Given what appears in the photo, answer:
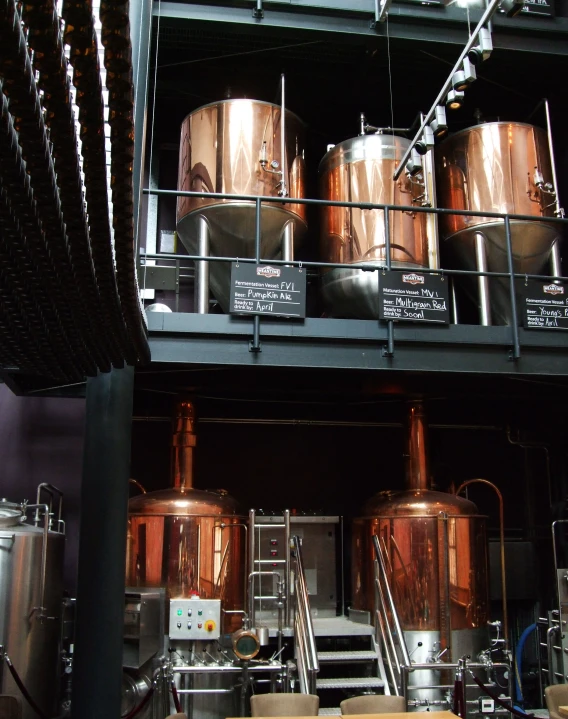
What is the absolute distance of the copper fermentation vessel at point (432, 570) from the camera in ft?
23.9

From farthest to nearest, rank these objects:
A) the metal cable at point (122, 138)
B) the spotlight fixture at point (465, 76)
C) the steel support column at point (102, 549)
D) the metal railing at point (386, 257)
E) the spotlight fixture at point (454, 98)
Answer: the metal railing at point (386, 257) → the spotlight fixture at point (454, 98) → the steel support column at point (102, 549) → the spotlight fixture at point (465, 76) → the metal cable at point (122, 138)

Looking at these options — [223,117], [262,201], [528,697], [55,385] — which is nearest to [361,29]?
[223,117]

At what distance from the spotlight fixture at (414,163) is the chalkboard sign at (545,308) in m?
1.59

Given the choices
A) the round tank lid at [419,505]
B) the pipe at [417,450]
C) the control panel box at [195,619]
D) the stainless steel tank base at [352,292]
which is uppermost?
the stainless steel tank base at [352,292]

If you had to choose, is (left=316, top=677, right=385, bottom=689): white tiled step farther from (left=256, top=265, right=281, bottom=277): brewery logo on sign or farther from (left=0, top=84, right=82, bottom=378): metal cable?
(left=0, top=84, right=82, bottom=378): metal cable

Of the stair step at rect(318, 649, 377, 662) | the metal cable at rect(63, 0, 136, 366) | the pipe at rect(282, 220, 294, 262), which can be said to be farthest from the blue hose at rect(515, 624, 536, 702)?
the metal cable at rect(63, 0, 136, 366)

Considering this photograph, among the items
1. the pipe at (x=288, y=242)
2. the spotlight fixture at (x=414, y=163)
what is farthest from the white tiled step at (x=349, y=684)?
the spotlight fixture at (x=414, y=163)

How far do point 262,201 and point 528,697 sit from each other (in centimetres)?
666

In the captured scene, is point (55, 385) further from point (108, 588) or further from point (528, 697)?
point (528, 697)

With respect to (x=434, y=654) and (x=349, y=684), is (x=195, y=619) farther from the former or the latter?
(x=434, y=654)

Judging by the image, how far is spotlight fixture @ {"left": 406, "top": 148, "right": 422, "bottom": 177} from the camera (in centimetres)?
698

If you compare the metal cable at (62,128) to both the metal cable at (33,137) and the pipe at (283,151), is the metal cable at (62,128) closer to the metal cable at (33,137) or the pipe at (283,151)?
the metal cable at (33,137)

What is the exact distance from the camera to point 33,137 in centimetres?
282

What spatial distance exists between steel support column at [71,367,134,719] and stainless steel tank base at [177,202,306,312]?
2.08 m
